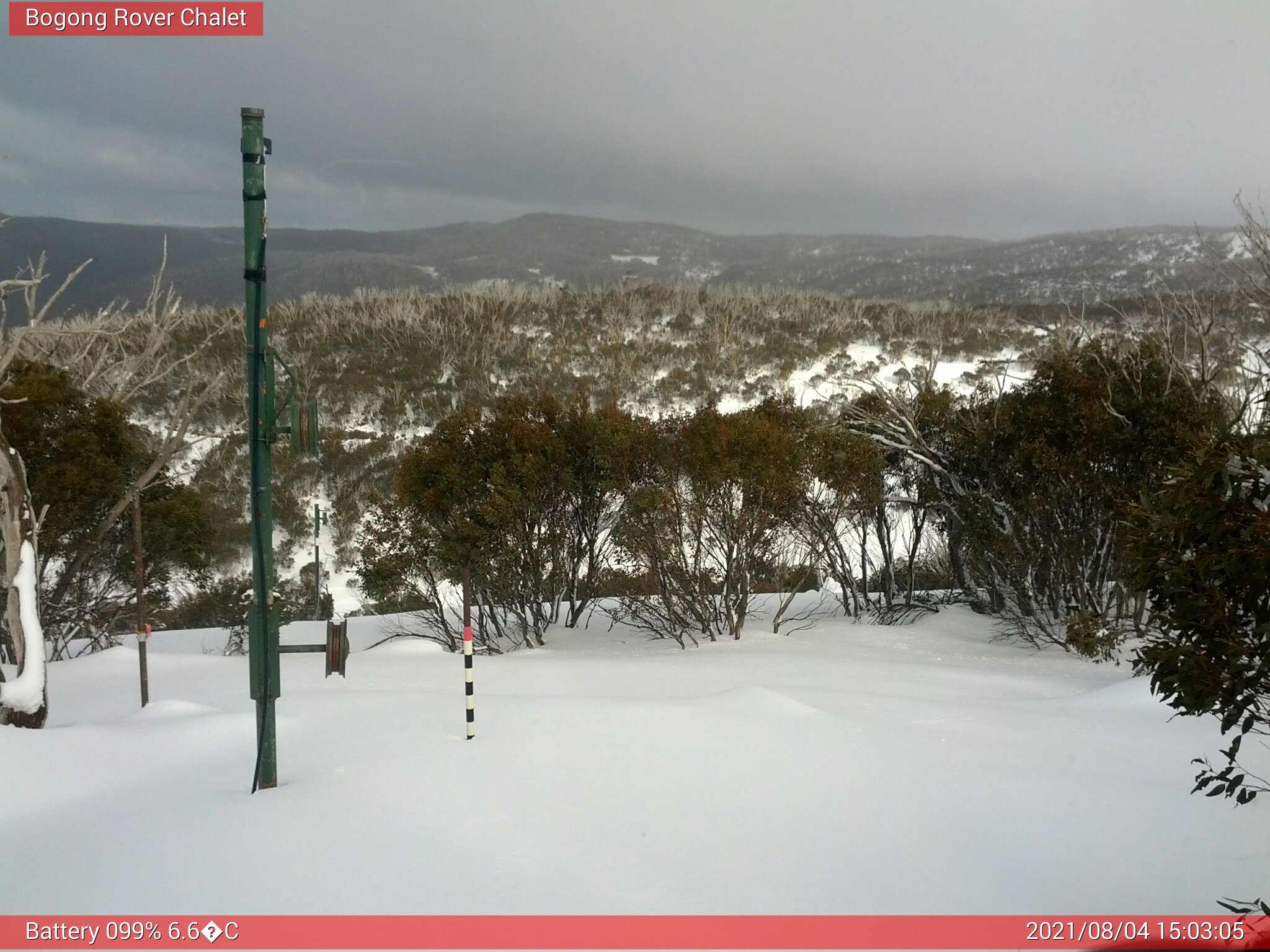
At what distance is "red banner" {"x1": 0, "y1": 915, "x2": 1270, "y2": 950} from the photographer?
11.8 feet

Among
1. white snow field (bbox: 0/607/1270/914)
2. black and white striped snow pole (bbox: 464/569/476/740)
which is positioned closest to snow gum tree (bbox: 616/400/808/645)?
white snow field (bbox: 0/607/1270/914)

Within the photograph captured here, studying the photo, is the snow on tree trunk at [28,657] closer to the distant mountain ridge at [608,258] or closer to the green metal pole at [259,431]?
the distant mountain ridge at [608,258]

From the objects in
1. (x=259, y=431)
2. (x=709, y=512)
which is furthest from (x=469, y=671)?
(x=709, y=512)

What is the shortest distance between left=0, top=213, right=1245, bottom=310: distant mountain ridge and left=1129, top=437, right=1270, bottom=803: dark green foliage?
4.88m

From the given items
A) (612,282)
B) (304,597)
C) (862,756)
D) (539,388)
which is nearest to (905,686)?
(862,756)

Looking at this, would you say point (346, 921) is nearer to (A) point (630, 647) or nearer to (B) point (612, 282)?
(A) point (630, 647)

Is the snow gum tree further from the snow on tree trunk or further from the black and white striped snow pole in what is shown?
the snow on tree trunk

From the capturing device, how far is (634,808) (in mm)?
5102

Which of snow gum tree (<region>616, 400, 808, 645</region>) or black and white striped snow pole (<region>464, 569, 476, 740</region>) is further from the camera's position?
snow gum tree (<region>616, 400, 808, 645</region>)

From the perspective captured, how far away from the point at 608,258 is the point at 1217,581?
55.8 m

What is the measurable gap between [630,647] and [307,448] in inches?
390

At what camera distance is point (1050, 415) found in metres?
13.2

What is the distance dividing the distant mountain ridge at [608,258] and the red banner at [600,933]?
11.5ft

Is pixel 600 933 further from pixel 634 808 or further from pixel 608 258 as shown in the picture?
pixel 608 258
